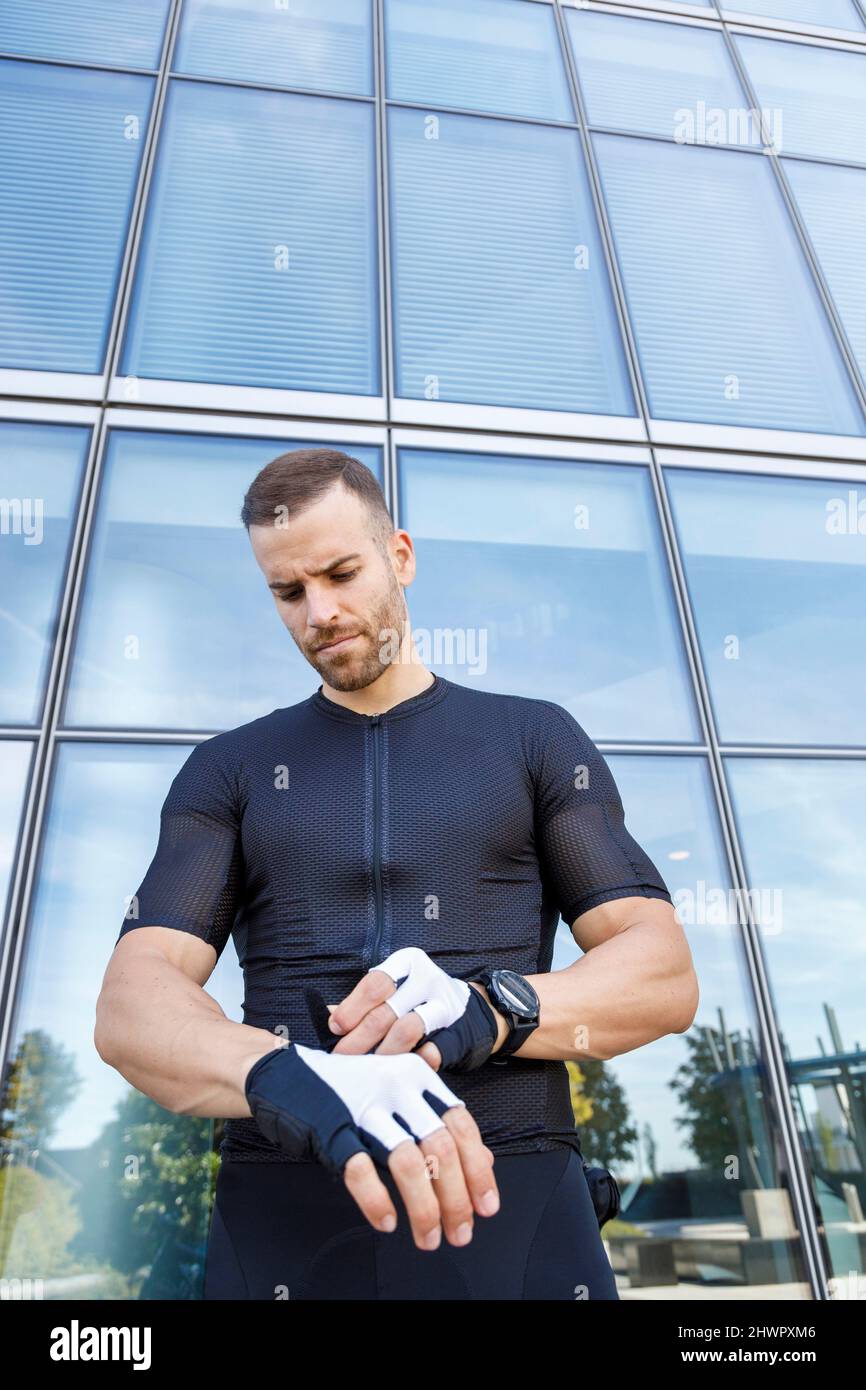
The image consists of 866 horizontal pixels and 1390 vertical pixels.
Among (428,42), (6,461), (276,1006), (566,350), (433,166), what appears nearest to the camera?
(276,1006)

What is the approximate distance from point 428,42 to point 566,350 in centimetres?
284

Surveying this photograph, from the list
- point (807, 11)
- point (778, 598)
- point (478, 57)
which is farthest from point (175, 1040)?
point (807, 11)

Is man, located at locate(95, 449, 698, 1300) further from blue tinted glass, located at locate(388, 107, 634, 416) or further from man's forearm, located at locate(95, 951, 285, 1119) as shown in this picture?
blue tinted glass, located at locate(388, 107, 634, 416)

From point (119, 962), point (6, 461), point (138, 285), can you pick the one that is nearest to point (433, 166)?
point (138, 285)

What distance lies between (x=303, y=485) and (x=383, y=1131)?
1.21m

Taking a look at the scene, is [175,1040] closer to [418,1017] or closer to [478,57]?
[418,1017]

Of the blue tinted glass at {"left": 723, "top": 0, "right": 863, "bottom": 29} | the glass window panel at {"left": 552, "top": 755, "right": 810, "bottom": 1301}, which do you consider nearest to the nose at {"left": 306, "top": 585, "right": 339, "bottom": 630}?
the glass window panel at {"left": 552, "top": 755, "right": 810, "bottom": 1301}

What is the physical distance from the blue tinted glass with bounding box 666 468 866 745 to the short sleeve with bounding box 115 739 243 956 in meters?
3.15

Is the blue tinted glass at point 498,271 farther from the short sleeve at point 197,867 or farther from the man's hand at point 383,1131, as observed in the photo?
the man's hand at point 383,1131

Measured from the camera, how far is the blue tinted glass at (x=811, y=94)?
23.3ft

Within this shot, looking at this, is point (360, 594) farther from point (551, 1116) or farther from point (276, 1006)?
point (551, 1116)

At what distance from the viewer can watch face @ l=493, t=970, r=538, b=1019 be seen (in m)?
1.57

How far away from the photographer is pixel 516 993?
158 cm

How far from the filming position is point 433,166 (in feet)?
20.3
